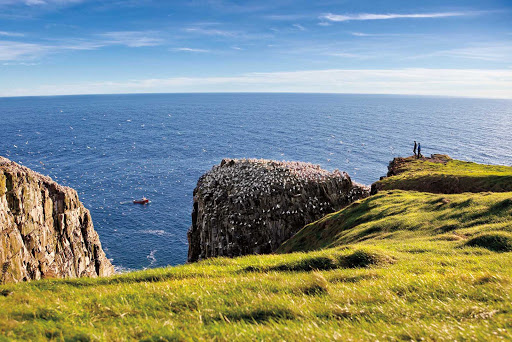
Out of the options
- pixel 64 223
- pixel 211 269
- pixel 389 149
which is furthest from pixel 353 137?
pixel 211 269

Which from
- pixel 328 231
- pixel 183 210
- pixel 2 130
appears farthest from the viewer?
pixel 2 130

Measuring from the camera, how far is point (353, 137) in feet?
537

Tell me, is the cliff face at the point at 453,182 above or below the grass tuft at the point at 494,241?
below

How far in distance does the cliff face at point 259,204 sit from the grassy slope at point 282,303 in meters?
34.8

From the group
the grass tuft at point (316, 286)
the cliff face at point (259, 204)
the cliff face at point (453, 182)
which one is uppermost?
the grass tuft at point (316, 286)

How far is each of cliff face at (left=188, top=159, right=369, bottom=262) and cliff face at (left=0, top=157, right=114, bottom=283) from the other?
659 inches

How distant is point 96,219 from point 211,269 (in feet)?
247

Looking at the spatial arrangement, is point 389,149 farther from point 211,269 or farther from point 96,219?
point 211,269

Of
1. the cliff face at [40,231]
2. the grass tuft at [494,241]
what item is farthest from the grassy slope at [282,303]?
the cliff face at [40,231]

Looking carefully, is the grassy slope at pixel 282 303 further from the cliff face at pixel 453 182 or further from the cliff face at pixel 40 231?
the cliff face at pixel 453 182

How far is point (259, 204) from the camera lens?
49.4m

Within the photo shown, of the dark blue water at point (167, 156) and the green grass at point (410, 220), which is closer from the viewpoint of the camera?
the green grass at point (410, 220)

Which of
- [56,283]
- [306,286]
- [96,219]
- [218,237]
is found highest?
[306,286]

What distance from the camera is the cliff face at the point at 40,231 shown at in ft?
93.9
